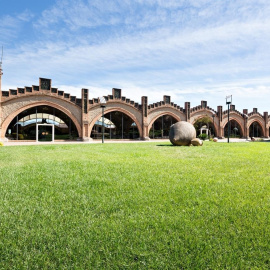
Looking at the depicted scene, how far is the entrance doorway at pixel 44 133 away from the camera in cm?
2925

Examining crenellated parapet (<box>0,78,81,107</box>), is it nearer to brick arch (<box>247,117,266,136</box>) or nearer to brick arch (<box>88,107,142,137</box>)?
brick arch (<box>88,107,142,137</box>)

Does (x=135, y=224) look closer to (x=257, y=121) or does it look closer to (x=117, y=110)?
(x=117, y=110)

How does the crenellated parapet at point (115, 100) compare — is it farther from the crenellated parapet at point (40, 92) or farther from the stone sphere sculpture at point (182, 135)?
the stone sphere sculpture at point (182, 135)

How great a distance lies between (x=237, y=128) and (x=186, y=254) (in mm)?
58276

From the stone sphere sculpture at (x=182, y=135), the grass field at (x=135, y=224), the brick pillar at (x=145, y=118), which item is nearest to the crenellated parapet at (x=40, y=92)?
the brick pillar at (x=145, y=118)

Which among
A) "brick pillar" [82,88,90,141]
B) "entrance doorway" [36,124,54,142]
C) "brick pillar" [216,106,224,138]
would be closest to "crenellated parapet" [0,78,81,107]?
"brick pillar" [82,88,90,141]

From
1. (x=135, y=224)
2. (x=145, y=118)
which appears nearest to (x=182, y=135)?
(x=135, y=224)

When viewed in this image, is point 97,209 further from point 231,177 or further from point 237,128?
point 237,128

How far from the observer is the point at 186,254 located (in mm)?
2330

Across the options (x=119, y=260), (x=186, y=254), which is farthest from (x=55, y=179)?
(x=186, y=254)

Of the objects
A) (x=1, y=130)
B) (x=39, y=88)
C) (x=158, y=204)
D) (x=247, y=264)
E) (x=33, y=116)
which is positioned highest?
(x=39, y=88)

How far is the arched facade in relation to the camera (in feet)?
86.8

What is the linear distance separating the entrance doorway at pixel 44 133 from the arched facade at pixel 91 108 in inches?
125

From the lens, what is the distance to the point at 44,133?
29688 mm
